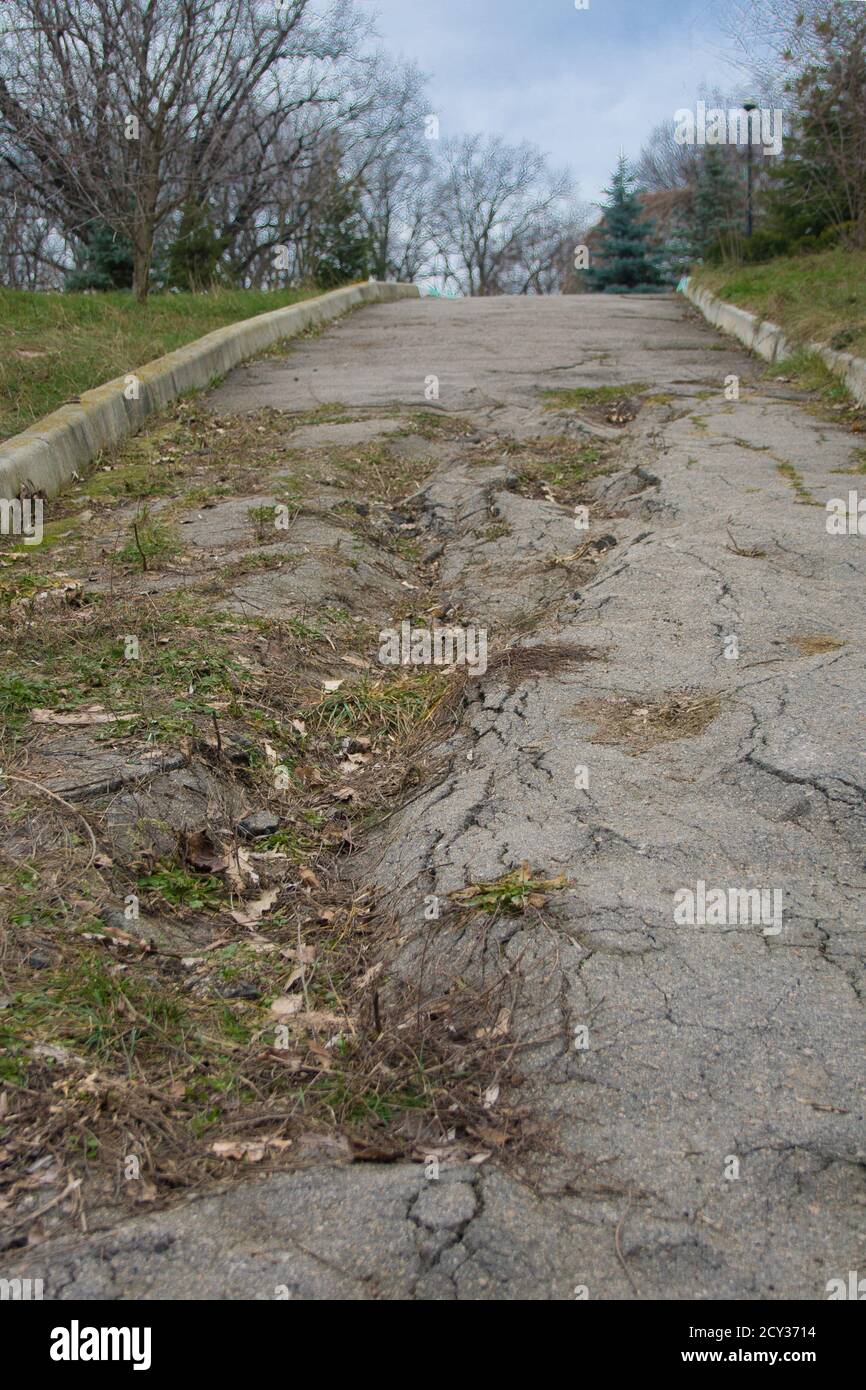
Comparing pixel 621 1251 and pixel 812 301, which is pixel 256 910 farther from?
pixel 812 301

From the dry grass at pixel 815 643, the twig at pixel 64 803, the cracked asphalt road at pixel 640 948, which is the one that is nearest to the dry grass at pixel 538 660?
the cracked asphalt road at pixel 640 948

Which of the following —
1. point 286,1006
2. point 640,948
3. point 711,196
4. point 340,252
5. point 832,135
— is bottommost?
point 286,1006

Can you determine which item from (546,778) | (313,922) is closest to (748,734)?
(546,778)

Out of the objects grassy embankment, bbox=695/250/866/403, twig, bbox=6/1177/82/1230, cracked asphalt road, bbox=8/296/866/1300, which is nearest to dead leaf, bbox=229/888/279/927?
cracked asphalt road, bbox=8/296/866/1300

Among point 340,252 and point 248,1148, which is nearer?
point 248,1148

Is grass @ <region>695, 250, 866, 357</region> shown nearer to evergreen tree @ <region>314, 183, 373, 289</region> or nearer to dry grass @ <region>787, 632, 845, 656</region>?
dry grass @ <region>787, 632, 845, 656</region>

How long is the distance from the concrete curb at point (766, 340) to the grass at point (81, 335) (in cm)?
559

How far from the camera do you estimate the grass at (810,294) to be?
32.7 feet

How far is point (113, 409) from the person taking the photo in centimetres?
801

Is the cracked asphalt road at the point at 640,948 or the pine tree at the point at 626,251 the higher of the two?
the pine tree at the point at 626,251

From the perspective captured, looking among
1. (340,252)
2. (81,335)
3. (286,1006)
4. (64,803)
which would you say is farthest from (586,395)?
(340,252)

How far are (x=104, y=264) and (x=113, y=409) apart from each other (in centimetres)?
1524

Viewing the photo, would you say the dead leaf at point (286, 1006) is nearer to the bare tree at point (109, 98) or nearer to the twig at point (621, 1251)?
the twig at point (621, 1251)
